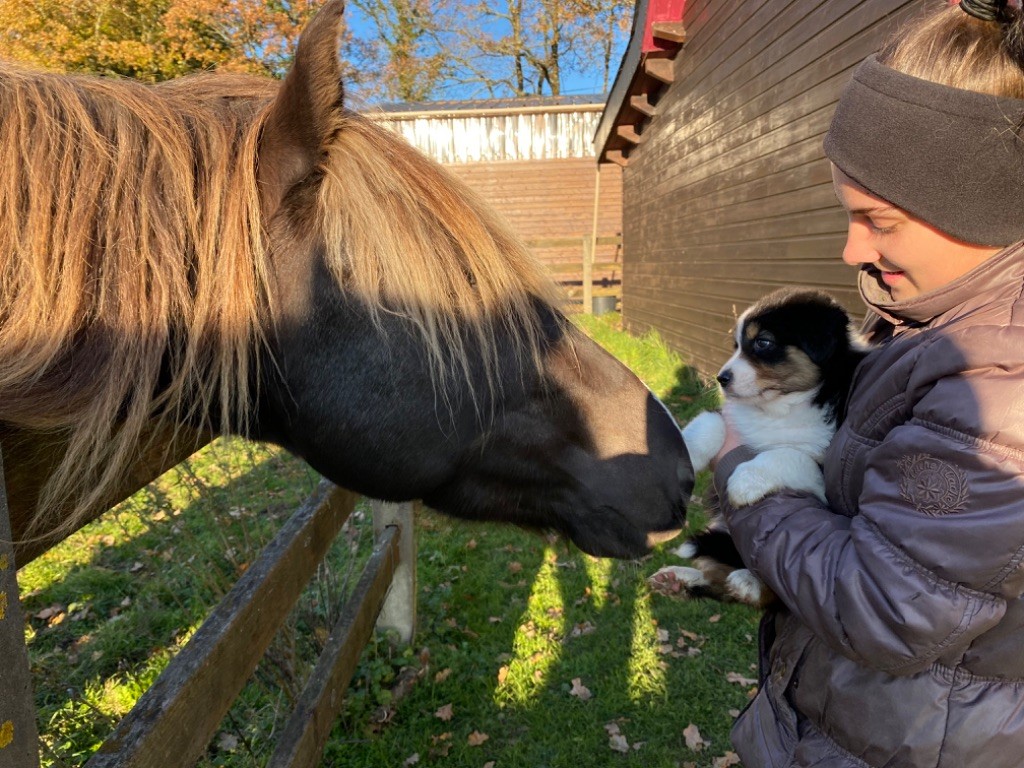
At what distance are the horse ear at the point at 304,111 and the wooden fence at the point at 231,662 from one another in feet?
2.84

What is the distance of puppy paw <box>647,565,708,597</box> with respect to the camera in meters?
2.32

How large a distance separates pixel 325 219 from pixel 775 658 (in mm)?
1633

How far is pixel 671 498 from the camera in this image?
5.88 feet

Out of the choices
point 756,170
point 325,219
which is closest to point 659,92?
point 756,170

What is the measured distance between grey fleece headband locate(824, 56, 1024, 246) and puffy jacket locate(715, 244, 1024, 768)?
3.8 inches

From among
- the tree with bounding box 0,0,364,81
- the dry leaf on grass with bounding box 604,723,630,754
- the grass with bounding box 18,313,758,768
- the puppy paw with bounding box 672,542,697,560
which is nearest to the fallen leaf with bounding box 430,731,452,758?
the grass with bounding box 18,313,758,768

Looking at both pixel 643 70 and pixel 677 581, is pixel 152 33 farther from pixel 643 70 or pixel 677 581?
pixel 677 581

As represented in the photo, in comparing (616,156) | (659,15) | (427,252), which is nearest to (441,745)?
(427,252)

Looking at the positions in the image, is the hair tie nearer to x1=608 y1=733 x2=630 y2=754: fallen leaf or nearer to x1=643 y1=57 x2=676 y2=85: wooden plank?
x1=608 y1=733 x2=630 y2=754: fallen leaf

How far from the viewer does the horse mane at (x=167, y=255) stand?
1.23m

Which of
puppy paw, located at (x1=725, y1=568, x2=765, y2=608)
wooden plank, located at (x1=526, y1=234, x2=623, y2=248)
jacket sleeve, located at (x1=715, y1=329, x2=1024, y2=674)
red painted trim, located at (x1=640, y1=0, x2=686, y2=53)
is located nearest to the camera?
jacket sleeve, located at (x1=715, y1=329, x2=1024, y2=674)

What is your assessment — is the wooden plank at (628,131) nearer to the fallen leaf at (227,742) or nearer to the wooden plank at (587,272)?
the wooden plank at (587,272)

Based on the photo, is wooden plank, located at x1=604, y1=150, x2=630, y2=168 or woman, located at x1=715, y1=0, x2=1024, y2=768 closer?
woman, located at x1=715, y1=0, x2=1024, y2=768

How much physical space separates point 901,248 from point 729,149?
691 cm
